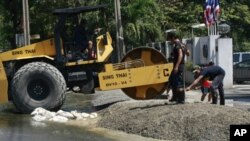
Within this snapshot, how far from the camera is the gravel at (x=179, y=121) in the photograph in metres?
11.1

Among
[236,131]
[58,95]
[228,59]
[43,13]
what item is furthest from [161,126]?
[43,13]

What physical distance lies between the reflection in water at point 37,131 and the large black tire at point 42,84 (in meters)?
0.46

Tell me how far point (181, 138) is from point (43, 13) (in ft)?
95.8

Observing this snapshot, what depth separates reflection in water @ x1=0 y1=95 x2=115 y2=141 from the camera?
11738 mm

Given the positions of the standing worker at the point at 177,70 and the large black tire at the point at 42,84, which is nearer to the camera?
the standing worker at the point at 177,70

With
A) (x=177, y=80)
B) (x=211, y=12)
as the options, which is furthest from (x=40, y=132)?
(x=211, y=12)

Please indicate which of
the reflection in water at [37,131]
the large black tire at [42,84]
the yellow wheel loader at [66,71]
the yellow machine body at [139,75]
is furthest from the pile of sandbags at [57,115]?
the yellow machine body at [139,75]

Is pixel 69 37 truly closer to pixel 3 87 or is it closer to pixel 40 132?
pixel 3 87

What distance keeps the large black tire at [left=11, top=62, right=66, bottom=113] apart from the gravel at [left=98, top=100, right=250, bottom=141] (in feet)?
8.44

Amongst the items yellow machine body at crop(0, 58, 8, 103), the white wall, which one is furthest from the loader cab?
the white wall

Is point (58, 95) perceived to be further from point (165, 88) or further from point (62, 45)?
point (165, 88)

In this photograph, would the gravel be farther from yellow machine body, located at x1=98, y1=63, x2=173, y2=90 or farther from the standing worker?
yellow machine body, located at x1=98, y1=63, x2=173, y2=90

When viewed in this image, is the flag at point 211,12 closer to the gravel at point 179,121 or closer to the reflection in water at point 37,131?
the reflection in water at point 37,131

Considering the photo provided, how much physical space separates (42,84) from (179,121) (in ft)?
19.0
